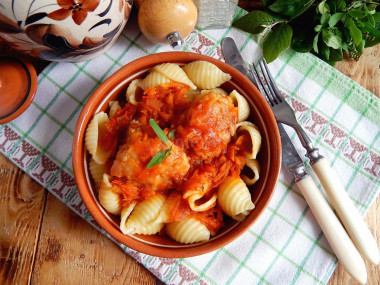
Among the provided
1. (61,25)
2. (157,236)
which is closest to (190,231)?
(157,236)

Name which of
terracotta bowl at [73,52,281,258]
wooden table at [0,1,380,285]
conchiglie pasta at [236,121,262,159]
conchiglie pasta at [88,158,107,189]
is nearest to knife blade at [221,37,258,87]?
terracotta bowl at [73,52,281,258]

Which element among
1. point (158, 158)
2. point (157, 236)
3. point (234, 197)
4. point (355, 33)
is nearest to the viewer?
point (158, 158)

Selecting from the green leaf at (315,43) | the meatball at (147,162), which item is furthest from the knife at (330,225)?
the meatball at (147,162)

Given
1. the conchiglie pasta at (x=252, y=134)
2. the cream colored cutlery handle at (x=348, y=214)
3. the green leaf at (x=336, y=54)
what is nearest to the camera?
the conchiglie pasta at (x=252, y=134)

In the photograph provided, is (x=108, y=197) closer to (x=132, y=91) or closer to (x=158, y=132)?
(x=158, y=132)

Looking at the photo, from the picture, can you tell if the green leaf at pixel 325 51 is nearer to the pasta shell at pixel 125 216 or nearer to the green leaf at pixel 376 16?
the green leaf at pixel 376 16

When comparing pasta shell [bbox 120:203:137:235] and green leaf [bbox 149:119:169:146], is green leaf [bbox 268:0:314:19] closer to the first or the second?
green leaf [bbox 149:119:169:146]
